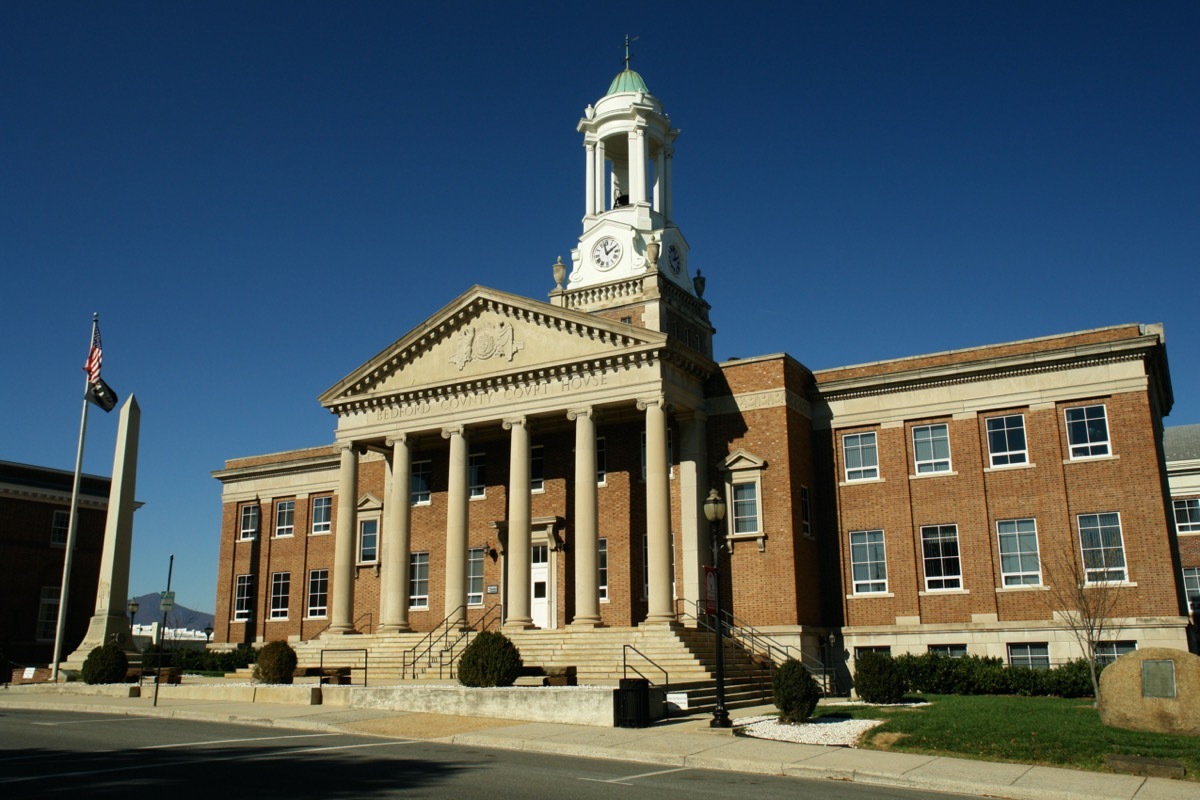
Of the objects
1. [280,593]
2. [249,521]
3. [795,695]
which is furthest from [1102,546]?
[249,521]

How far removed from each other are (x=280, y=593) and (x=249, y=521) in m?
4.70

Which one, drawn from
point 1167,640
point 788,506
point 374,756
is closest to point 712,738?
point 374,756

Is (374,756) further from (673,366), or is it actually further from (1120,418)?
(1120,418)

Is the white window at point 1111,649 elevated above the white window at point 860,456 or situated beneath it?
situated beneath

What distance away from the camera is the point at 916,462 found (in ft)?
114

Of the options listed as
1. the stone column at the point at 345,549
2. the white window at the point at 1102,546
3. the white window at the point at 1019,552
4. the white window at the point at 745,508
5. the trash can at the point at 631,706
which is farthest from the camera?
the stone column at the point at 345,549

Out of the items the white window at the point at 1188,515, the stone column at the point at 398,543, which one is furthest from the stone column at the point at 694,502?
the white window at the point at 1188,515

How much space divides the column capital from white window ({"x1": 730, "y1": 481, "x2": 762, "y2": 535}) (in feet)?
18.8

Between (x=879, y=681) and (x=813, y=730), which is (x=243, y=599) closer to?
(x=879, y=681)

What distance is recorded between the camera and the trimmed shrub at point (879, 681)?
82.0ft

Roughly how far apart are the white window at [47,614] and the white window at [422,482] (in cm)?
2336

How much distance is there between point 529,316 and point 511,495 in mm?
6251

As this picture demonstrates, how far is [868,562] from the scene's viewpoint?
1373 inches

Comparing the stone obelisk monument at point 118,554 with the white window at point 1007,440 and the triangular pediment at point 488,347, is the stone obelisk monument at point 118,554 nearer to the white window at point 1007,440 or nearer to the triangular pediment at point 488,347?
the triangular pediment at point 488,347
